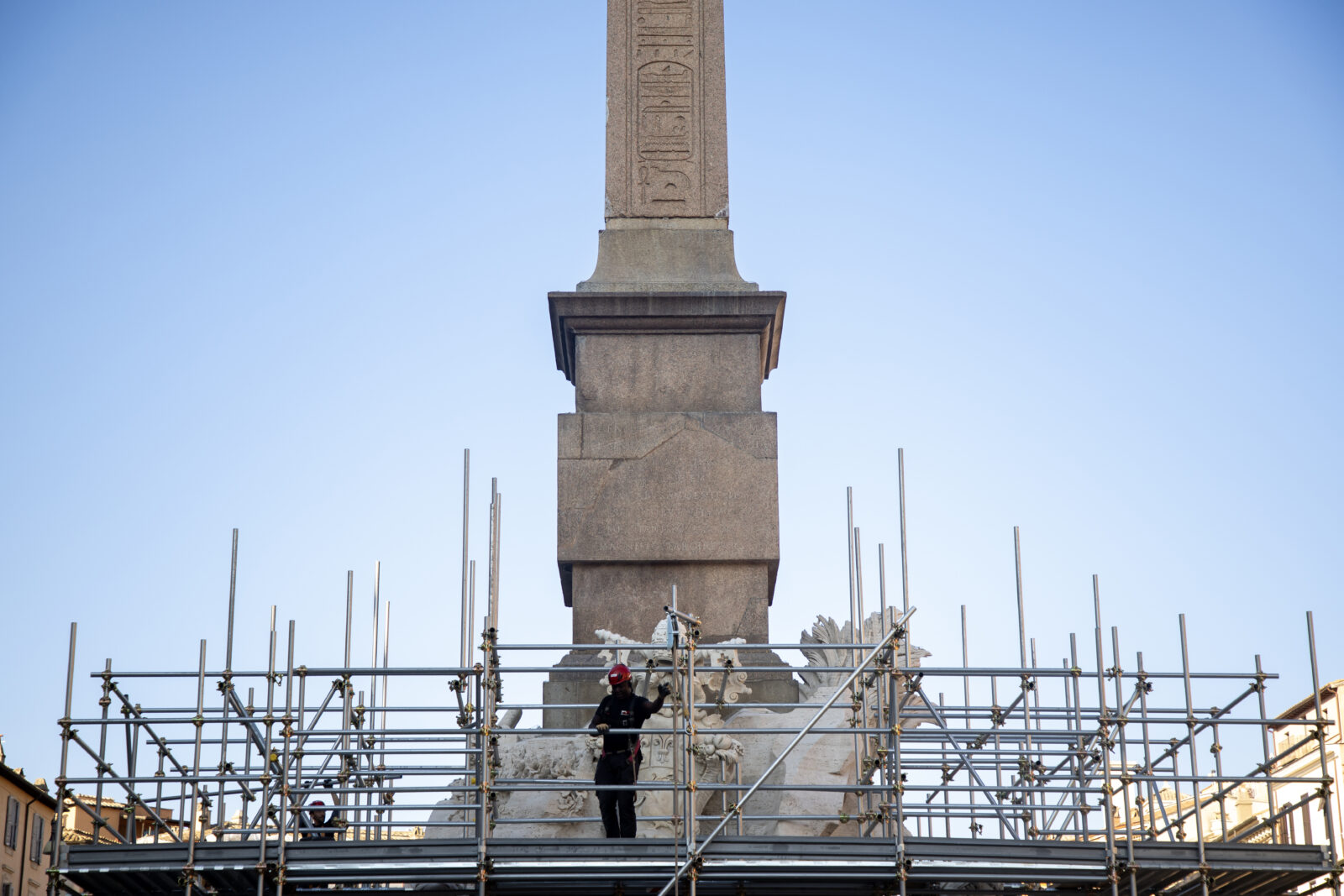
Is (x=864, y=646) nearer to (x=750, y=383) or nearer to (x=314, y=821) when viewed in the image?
(x=750, y=383)

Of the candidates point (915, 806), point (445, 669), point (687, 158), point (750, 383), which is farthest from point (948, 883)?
point (687, 158)

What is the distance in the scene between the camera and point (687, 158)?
1452 centimetres

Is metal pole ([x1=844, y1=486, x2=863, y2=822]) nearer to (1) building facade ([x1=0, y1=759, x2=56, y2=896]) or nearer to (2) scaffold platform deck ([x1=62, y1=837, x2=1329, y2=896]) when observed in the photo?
(2) scaffold platform deck ([x1=62, y1=837, x2=1329, y2=896])

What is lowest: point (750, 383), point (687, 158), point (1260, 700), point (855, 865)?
point (855, 865)

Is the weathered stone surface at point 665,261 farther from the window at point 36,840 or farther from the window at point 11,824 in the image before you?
the window at point 36,840

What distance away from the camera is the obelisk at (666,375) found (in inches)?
509

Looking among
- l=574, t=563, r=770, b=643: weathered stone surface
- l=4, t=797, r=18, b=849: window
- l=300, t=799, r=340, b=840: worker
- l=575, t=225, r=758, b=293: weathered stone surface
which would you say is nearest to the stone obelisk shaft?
l=575, t=225, r=758, b=293: weathered stone surface

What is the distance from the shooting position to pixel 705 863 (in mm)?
9500

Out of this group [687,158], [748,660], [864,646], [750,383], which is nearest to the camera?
[864,646]

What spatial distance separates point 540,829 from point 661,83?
6.66 meters

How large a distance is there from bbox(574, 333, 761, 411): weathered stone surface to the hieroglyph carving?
1293 millimetres

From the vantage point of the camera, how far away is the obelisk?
12922 millimetres

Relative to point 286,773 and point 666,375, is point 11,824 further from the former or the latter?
point 286,773

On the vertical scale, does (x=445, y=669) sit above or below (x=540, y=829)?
above
